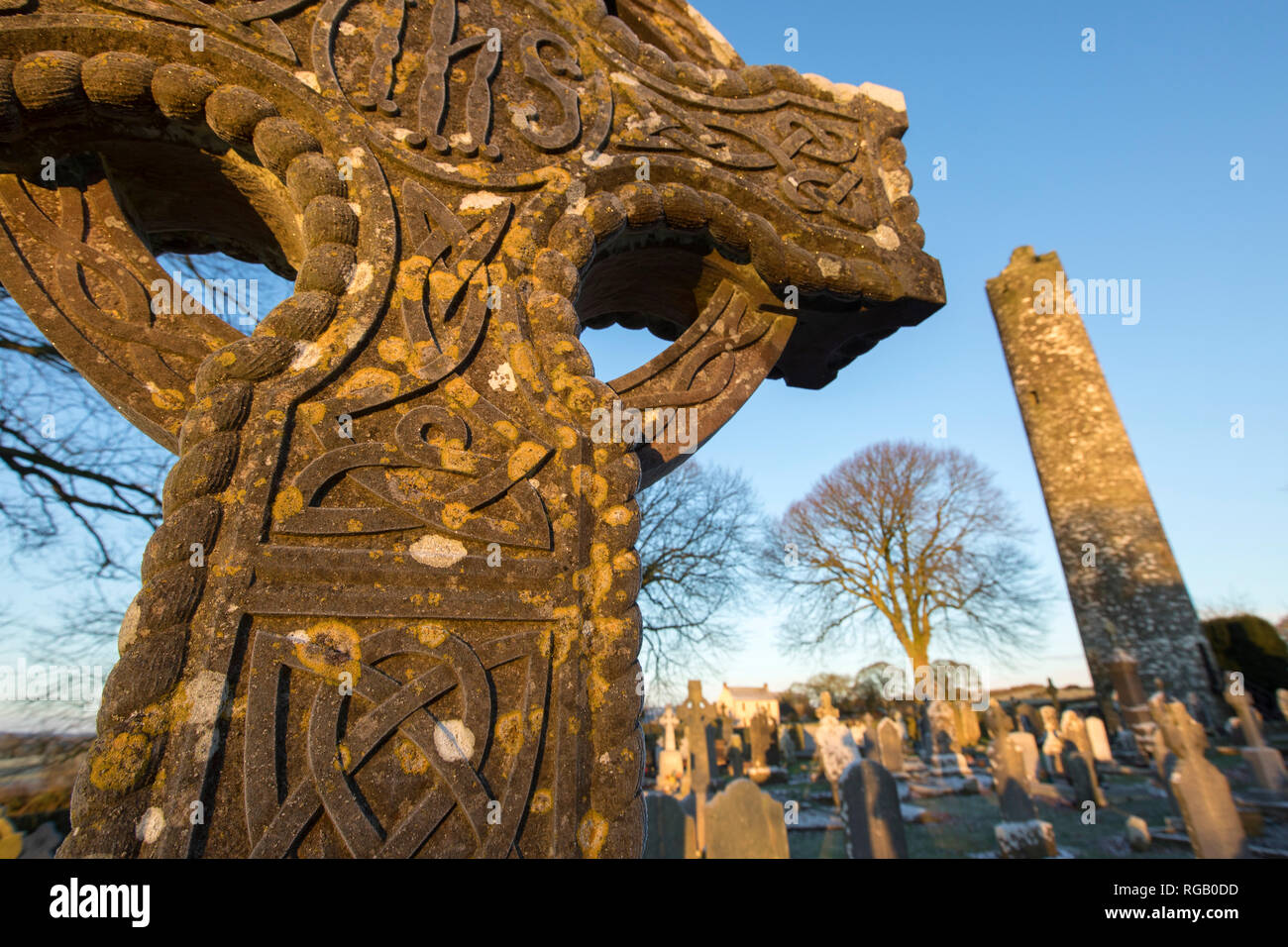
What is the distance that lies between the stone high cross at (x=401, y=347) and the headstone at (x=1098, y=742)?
1335 centimetres

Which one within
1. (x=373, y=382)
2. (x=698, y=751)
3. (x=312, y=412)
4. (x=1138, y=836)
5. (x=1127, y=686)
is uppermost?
(x=373, y=382)

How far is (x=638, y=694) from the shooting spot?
5.53 ft

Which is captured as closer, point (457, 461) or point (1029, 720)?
point (457, 461)

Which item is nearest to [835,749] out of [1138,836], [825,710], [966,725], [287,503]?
[825,710]

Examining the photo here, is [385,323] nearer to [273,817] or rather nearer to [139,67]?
[139,67]

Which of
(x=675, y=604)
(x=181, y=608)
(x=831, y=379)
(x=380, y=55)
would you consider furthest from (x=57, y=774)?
(x=675, y=604)

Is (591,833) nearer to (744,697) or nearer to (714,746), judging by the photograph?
(714,746)

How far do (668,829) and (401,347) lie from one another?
4807 mm

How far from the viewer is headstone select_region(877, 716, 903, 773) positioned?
1038 cm

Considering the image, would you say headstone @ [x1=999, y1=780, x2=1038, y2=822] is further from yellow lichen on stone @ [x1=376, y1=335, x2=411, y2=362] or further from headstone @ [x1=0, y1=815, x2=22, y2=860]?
headstone @ [x1=0, y1=815, x2=22, y2=860]

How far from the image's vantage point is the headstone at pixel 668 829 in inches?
203

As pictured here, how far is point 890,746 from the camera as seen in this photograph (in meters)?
10.5

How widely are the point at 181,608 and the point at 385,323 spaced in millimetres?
991
